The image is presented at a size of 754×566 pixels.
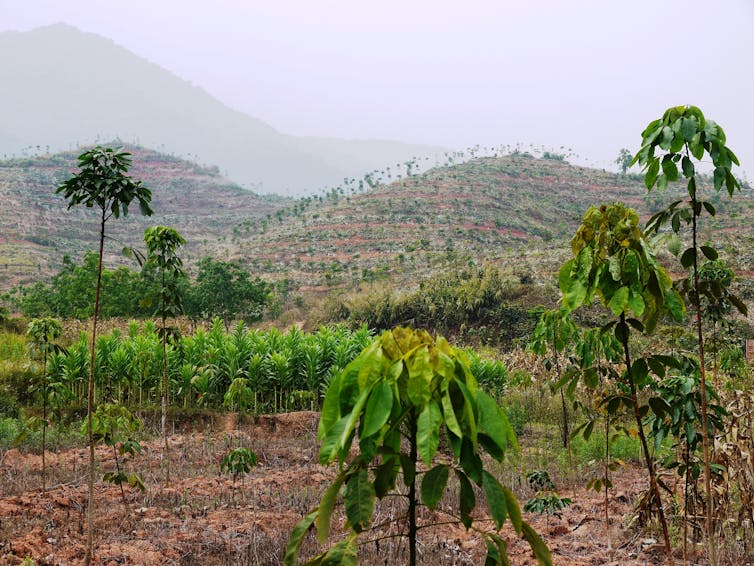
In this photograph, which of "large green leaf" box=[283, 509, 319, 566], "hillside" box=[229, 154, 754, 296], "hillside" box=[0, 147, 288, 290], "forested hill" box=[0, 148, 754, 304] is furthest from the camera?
"hillside" box=[0, 147, 288, 290]

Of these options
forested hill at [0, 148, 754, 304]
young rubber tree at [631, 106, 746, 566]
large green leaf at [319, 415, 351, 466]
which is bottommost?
large green leaf at [319, 415, 351, 466]

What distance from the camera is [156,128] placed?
194625 millimetres

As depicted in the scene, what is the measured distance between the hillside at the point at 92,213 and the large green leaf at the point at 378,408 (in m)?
26.9

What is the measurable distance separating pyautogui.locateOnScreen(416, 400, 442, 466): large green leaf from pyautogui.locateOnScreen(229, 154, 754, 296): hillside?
1728cm

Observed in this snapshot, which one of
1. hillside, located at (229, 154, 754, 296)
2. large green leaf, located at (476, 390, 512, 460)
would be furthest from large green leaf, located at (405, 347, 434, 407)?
hillside, located at (229, 154, 754, 296)

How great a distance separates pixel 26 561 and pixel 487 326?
12.9 metres

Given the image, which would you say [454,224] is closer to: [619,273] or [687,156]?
[687,156]

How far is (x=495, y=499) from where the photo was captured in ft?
4.20

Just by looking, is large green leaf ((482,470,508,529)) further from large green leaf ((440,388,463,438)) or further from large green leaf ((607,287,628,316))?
large green leaf ((607,287,628,316))

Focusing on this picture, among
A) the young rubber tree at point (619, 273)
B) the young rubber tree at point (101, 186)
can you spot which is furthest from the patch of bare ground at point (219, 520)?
the young rubber tree at point (619, 273)

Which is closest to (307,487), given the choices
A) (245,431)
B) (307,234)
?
(245,431)

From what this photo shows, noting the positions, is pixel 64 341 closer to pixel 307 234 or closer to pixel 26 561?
pixel 26 561

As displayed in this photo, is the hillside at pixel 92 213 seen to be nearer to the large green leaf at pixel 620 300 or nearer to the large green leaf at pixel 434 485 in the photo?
the large green leaf at pixel 620 300

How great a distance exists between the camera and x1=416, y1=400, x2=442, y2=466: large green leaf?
1.16m
